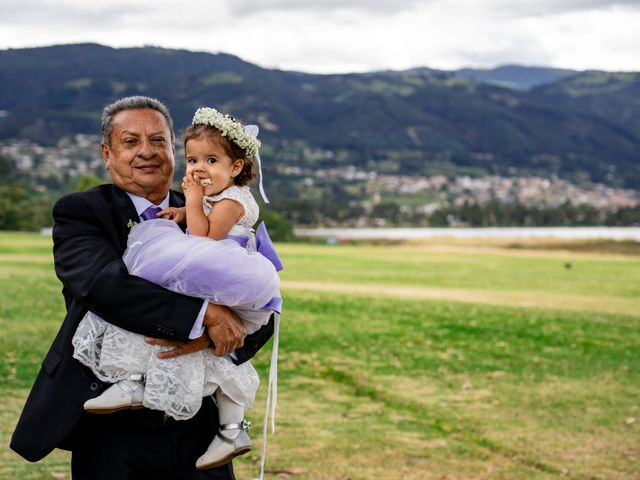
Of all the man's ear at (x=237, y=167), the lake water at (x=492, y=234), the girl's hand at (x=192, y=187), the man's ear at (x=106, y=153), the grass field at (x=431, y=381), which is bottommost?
the lake water at (x=492, y=234)

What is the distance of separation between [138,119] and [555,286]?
27.2m

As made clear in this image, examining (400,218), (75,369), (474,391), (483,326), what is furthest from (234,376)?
(400,218)

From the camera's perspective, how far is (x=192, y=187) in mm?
3574

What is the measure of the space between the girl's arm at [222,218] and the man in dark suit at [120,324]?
29 centimetres

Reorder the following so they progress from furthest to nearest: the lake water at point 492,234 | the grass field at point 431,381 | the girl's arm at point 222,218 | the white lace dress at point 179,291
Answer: the lake water at point 492,234 → the grass field at point 431,381 → the girl's arm at point 222,218 → the white lace dress at point 179,291

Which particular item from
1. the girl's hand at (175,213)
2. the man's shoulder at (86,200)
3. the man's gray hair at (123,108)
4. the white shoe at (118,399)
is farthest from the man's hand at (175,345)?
the man's gray hair at (123,108)

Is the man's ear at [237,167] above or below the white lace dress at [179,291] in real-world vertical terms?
above

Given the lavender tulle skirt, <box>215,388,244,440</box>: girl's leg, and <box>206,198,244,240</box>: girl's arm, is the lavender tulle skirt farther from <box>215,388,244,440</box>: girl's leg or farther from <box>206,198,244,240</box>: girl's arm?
<box>215,388,244,440</box>: girl's leg

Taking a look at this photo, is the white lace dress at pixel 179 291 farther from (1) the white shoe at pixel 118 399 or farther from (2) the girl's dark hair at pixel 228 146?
(2) the girl's dark hair at pixel 228 146

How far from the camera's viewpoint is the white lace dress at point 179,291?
3355 mm

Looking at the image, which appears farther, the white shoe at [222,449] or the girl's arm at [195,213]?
the white shoe at [222,449]

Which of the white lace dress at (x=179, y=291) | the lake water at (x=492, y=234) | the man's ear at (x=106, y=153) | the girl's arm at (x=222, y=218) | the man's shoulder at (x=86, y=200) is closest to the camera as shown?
the white lace dress at (x=179, y=291)

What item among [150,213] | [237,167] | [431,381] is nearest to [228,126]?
[237,167]

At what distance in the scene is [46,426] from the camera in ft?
11.6
